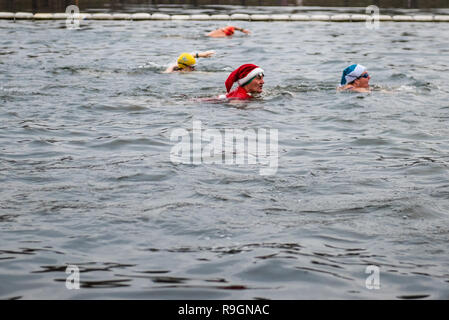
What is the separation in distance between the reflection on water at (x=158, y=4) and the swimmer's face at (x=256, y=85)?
20.8 meters

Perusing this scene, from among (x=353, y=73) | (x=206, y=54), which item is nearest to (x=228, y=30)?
(x=206, y=54)

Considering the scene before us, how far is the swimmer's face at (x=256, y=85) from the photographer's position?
466 inches

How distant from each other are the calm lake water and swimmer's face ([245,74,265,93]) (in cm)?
22

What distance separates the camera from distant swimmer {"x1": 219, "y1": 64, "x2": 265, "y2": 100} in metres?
11.8

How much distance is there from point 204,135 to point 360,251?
14.1 ft

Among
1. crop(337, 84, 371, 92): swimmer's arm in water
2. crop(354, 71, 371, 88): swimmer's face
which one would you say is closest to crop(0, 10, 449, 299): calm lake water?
crop(337, 84, 371, 92): swimmer's arm in water

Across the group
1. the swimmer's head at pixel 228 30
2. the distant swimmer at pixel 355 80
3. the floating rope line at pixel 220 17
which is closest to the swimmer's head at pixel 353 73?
the distant swimmer at pixel 355 80

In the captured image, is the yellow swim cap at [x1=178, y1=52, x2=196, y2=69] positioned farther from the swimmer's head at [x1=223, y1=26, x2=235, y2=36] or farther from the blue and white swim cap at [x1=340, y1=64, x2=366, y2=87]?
the swimmer's head at [x1=223, y1=26, x2=235, y2=36]

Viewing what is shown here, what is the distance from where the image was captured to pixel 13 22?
26.3 metres

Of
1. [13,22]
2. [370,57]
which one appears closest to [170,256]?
[370,57]

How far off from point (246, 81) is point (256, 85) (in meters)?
0.18
